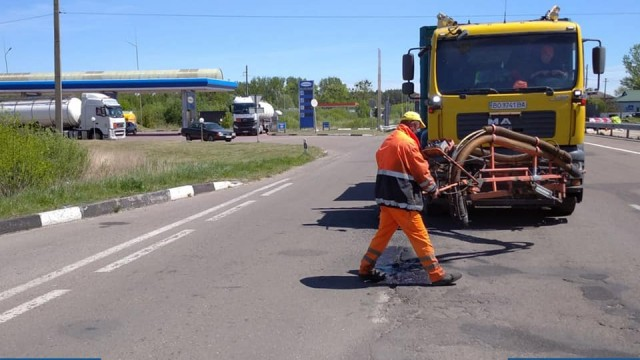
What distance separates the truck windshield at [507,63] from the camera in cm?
953

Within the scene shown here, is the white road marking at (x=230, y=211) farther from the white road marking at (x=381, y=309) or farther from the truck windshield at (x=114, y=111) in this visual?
the truck windshield at (x=114, y=111)

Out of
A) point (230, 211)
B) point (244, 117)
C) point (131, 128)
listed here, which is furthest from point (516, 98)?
point (131, 128)

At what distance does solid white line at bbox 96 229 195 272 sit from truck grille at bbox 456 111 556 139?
476 cm

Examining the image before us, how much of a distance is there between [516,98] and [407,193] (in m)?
4.07

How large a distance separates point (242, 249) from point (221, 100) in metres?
91.7

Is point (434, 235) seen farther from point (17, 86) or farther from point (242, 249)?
point (17, 86)

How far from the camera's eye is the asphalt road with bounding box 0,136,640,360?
15.6 ft

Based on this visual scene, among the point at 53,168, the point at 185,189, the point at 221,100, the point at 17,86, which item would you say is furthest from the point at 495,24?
the point at 221,100

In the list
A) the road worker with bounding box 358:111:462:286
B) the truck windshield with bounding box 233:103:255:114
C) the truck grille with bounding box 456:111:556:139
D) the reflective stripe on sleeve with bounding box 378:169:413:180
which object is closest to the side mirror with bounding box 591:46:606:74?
the truck grille with bounding box 456:111:556:139

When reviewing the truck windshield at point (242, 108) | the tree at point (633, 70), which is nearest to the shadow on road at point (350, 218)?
the truck windshield at point (242, 108)

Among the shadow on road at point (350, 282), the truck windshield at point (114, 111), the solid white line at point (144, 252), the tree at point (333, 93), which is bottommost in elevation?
the shadow on road at point (350, 282)

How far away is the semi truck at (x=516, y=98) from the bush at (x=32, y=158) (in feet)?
31.3

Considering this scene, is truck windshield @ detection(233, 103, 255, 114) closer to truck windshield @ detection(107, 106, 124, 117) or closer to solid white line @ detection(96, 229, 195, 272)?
truck windshield @ detection(107, 106, 124, 117)

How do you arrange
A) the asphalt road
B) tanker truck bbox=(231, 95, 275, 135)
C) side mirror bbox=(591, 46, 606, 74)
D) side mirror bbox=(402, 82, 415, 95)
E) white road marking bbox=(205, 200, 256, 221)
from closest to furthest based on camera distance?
the asphalt road < side mirror bbox=(591, 46, 606, 74) < side mirror bbox=(402, 82, 415, 95) < white road marking bbox=(205, 200, 256, 221) < tanker truck bbox=(231, 95, 275, 135)
